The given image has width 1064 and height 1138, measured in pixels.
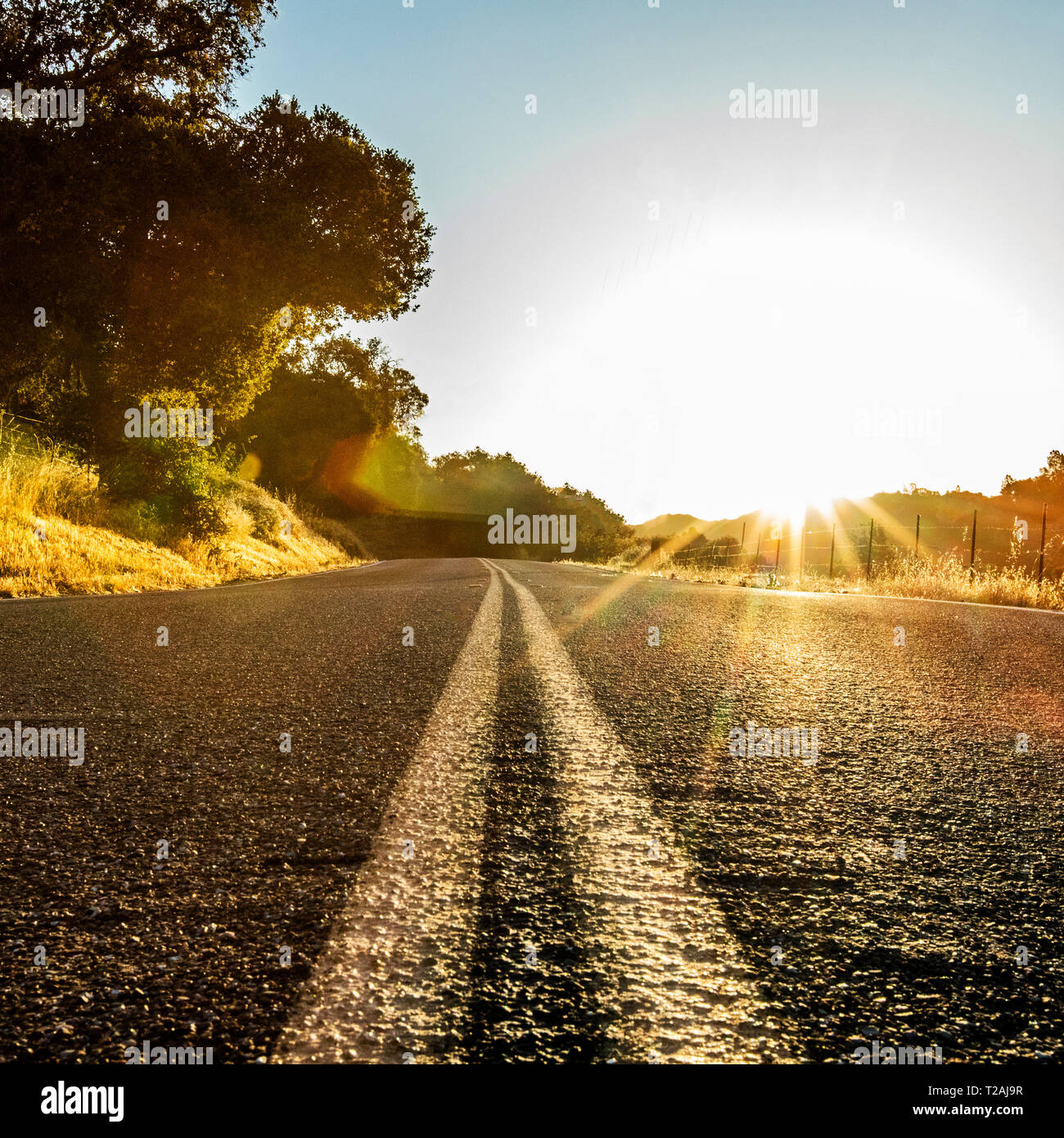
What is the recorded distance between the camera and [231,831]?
174cm

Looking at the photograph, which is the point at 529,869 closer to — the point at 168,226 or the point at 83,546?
the point at 83,546

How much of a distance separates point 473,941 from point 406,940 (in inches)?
4.2

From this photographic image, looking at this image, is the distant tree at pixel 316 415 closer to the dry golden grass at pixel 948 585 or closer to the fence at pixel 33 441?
the fence at pixel 33 441

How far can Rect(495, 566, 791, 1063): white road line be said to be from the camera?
39.5 inches

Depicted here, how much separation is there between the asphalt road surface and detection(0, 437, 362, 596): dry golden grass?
632 centimetres

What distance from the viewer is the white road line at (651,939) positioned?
100 cm

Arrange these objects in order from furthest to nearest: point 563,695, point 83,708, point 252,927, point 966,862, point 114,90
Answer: point 114,90 < point 563,695 < point 83,708 < point 966,862 < point 252,927

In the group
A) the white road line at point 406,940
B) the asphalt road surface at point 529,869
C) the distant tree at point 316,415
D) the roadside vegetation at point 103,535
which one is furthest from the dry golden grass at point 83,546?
the distant tree at point 316,415

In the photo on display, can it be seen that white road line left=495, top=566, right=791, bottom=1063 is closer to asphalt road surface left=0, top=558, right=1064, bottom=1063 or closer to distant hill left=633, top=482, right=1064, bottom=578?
asphalt road surface left=0, top=558, right=1064, bottom=1063

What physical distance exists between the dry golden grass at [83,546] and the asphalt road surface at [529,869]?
6.32 metres

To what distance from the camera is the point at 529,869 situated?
1526 mm
